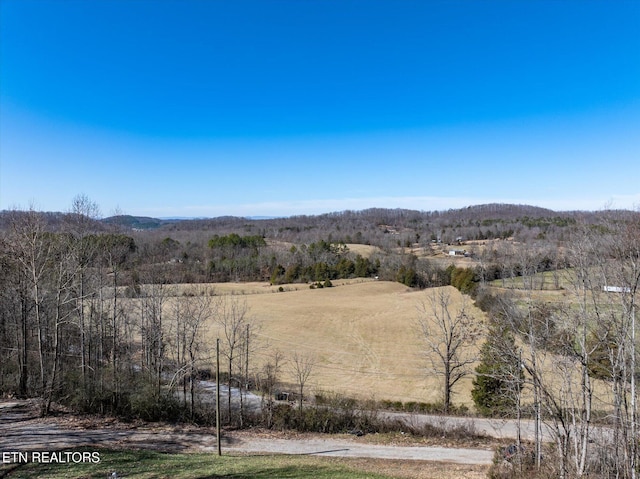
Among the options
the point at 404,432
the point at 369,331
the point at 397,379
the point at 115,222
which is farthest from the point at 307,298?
the point at 404,432

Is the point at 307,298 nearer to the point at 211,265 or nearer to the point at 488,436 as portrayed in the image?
the point at 211,265

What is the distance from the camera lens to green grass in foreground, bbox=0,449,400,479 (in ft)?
38.1

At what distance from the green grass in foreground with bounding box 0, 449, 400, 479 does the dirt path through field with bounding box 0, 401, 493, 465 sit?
158cm

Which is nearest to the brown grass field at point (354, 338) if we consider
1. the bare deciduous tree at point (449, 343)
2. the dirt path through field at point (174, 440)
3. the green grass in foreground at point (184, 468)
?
the bare deciduous tree at point (449, 343)

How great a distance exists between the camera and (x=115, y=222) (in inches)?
1148

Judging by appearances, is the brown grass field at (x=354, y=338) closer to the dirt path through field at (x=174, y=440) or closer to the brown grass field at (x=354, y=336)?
the brown grass field at (x=354, y=336)

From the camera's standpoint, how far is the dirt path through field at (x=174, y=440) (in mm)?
15750

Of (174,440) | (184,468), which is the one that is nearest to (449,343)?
(174,440)

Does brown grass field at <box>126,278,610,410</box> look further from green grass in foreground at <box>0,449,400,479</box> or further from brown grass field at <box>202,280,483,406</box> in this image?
green grass in foreground at <box>0,449,400,479</box>

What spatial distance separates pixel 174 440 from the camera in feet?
58.4

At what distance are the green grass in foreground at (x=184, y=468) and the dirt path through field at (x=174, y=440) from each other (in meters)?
Answer: 1.58

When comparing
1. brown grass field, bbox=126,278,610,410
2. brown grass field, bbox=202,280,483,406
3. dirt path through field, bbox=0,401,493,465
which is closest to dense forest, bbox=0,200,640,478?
dirt path through field, bbox=0,401,493,465

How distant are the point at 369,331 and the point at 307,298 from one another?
17619 millimetres

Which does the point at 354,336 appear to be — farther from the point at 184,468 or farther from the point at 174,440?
the point at 184,468
